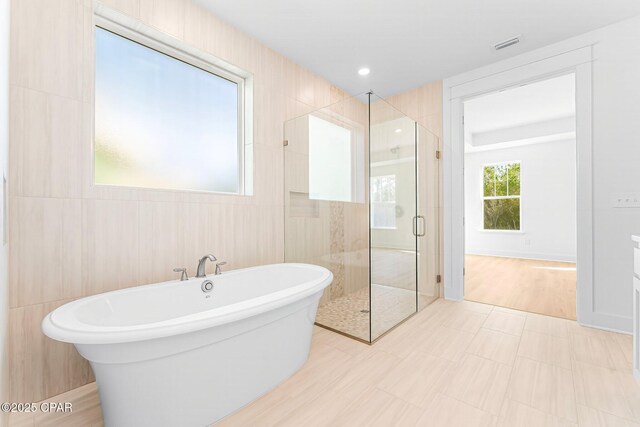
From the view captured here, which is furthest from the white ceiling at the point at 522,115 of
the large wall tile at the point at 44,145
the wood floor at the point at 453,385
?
the large wall tile at the point at 44,145

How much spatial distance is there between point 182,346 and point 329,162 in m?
2.25

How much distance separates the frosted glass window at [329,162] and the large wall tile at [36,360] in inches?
80.7

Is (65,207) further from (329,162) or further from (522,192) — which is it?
(522,192)

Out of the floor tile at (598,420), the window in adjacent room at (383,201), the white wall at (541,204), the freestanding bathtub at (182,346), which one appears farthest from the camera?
the white wall at (541,204)

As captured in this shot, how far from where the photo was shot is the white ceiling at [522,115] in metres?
3.85

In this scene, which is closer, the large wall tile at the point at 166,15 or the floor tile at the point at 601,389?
the floor tile at the point at 601,389

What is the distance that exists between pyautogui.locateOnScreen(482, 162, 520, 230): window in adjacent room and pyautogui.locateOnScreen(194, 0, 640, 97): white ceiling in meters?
4.14

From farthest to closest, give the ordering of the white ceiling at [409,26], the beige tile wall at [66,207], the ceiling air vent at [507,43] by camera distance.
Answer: the ceiling air vent at [507,43], the white ceiling at [409,26], the beige tile wall at [66,207]

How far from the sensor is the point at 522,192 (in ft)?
19.2

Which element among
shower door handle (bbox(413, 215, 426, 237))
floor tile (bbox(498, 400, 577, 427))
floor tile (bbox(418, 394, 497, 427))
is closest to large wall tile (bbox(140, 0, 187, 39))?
shower door handle (bbox(413, 215, 426, 237))

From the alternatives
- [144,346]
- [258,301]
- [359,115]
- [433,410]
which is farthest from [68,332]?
[359,115]

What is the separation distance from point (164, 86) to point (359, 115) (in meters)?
2.18

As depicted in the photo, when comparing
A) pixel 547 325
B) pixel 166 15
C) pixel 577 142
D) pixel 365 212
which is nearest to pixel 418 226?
pixel 365 212

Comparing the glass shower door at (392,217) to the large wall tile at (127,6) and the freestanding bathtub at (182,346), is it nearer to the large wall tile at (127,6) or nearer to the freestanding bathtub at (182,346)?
the freestanding bathtub at (182,346)
